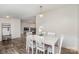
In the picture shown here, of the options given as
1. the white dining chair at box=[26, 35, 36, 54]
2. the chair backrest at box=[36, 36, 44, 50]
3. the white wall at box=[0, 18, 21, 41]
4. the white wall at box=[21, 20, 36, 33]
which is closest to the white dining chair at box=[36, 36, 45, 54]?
the chair backrest at box=[36, 36, 44, 50]

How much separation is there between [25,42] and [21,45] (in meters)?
0.20

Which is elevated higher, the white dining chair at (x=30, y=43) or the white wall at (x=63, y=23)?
the white wall at (x=63, y=23)

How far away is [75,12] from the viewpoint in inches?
139

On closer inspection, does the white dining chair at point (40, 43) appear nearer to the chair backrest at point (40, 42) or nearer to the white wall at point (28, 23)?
the chair backrest at point (40, 42)

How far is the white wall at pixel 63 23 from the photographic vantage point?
3598 millimetres

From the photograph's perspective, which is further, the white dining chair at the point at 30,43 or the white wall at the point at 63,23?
the white wall at the point at 63,23

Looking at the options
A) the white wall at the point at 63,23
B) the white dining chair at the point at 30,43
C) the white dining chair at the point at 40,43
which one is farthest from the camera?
the white wall at the point at 63,23

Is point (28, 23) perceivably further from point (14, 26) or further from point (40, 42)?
point (40, 42)

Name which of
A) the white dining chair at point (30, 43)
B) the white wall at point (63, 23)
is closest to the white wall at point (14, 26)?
the white dining chair at point (30, 43)

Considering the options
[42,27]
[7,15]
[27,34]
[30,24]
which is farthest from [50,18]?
[7,15]

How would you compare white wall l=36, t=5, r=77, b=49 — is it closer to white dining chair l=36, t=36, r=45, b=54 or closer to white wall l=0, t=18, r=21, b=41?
white dining chair l=36, t=36, r=45, b=54

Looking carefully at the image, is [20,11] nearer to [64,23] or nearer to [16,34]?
[16,34]

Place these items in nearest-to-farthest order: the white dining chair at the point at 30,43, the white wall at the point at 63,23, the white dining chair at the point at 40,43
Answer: the white dining chair at the point at 40,43, the white dining chair at the point at 30,43, the white wall at the point at 63,23

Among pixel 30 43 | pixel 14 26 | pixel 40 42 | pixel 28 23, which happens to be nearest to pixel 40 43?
pixel 40 42
